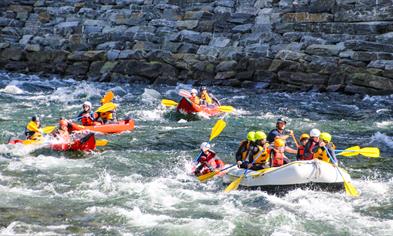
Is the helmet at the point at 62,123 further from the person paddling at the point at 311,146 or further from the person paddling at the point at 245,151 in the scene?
the person paddling at the point at 311,146

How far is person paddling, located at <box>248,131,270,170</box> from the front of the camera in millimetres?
11914

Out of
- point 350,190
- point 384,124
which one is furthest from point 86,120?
point 384,124

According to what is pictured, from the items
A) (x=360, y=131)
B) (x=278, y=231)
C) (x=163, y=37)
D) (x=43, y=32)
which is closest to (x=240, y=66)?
(x=163, y=37)

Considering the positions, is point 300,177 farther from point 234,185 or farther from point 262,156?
point 234,185

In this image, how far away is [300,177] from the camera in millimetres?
11102

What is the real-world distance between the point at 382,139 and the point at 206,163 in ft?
18.0

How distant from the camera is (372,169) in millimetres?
13203

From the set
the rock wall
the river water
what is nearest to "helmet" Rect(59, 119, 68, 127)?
the river water

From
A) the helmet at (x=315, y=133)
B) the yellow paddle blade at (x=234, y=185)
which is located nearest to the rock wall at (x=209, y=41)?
the helmet at (x=315, y=133)

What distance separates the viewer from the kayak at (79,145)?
46.7ft

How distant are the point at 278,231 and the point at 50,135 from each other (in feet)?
23.5

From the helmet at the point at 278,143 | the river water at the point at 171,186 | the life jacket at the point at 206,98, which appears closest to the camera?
the river water at the point at 171,186

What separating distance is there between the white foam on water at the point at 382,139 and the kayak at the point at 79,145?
22.3 ft

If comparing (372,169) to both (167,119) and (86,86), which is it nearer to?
(167,119)
